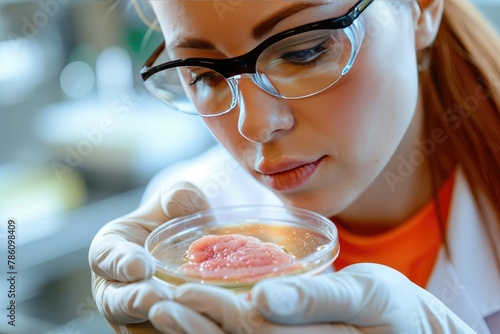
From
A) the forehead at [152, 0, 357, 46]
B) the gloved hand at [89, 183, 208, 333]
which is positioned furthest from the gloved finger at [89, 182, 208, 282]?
the forehead at [152, 0, 357, 46]

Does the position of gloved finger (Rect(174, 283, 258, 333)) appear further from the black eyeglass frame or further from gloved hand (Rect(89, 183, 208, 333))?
the black eyeglass frame

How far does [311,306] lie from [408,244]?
0.53 m

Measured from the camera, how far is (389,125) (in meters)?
0.95

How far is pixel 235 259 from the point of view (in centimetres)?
70

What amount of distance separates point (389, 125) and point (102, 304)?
49 cm

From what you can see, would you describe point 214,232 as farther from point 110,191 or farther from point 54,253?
point 110,191

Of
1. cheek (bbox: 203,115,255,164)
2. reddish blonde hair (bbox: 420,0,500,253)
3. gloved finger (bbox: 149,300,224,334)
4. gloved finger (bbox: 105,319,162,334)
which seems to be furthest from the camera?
reddish blonde hair (bbox: 420,0,500,253)

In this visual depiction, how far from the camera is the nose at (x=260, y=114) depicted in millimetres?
822

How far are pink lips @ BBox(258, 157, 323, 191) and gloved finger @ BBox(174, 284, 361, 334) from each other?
0.29m

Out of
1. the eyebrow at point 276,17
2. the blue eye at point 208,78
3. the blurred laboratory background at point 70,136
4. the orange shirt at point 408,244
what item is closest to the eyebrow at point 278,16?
the eyebrow at point 276,17

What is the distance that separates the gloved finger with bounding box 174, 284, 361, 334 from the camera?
1.97 ft

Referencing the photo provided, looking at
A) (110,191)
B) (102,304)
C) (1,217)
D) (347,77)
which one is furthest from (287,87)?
(110,191)

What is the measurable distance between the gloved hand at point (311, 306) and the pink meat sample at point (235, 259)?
35mm

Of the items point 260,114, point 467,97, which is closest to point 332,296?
point 260,114
